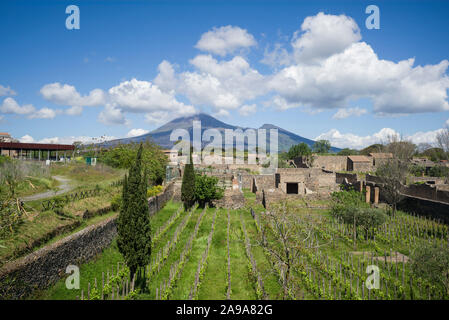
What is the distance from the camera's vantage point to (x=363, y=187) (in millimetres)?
29797

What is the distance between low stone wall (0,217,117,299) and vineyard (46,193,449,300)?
20.9 inches

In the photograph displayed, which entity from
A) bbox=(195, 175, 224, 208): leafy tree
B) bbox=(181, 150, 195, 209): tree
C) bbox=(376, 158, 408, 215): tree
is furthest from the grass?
bbox=(376, 158, 408, 215): tree

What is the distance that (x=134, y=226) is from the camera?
10.6 meters

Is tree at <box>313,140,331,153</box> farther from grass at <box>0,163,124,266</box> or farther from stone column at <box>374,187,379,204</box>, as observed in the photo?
grass at <box>0,163,124,266</box>

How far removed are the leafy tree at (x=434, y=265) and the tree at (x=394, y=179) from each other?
1532 centimetres

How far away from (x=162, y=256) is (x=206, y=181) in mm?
12222

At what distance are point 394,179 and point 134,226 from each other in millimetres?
23521

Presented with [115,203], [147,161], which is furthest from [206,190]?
[115,203]

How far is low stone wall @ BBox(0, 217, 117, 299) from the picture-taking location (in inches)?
297

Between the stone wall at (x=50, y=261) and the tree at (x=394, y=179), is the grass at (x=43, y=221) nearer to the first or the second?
the stone wall at (x=50, y=261)

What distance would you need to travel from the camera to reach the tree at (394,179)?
23.8 meters

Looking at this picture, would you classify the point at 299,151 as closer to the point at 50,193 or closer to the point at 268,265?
the point at 268,265

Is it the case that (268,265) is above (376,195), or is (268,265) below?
below

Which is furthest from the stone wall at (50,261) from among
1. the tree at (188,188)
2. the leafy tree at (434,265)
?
the leafy tree at (434,265)
